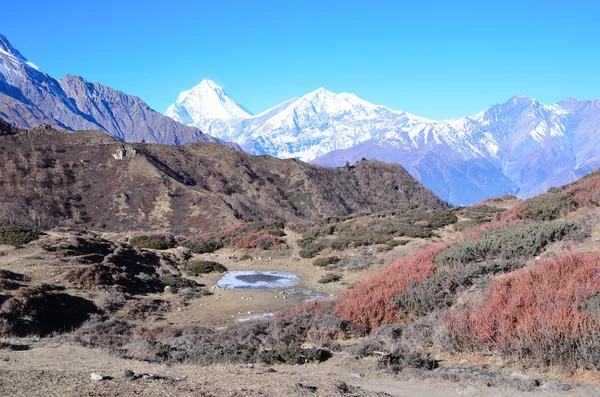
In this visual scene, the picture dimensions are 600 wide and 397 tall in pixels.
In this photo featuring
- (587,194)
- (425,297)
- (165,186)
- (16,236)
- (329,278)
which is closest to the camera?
(425,297)

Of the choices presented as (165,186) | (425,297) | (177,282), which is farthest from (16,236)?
(165,186)

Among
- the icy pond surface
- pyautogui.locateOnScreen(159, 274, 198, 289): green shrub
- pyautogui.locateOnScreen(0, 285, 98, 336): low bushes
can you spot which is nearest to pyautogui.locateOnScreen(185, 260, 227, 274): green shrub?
the icy pond surface

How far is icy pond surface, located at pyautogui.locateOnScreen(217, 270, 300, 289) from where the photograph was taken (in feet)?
80.2

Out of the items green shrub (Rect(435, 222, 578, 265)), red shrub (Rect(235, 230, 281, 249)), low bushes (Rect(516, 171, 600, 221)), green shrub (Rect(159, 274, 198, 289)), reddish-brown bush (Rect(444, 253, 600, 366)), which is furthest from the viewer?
red shrub (Rect(235, 230, 281, 249))

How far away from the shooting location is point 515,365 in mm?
8008

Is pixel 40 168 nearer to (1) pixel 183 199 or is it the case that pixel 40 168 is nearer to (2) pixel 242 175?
(1) pixel 183 199

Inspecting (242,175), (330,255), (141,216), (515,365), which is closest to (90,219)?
(141,216)

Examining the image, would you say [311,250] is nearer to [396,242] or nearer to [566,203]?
[396,242]

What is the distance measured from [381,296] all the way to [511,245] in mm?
5039

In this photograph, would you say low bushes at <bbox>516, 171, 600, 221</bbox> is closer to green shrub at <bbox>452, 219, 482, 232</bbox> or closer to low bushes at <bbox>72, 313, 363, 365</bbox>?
green shrub at <bbox>452, 219, 482, 232</bbox>

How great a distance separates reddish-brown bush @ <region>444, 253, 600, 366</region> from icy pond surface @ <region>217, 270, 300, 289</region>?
51.1 feet

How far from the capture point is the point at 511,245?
48.1 feet

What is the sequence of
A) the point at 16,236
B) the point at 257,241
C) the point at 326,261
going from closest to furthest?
the point at 16,236 → the point at 326,261 → the point at 257,241

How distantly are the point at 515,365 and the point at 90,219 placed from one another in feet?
189
